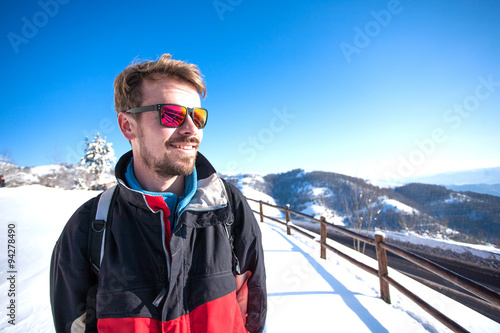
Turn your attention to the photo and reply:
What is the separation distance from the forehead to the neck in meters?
0.46

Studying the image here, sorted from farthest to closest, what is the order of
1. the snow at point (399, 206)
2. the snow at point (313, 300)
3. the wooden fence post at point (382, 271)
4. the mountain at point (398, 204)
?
the snow at point (399, 206) → the mountain at point (398, 204) → the wooden fence post at point (382, 271) → the snow at point (313, 300)

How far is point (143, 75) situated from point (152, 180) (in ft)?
2.45

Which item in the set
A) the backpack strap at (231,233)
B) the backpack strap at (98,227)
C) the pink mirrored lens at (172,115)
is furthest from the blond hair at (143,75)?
the backpack strap at (231,233)

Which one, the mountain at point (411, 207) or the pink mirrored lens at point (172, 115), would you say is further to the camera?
the mountain at point (411, 207)

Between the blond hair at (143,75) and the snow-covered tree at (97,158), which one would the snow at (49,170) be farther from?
the blond hair at (143,75)

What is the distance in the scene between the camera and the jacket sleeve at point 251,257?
139 centimetres

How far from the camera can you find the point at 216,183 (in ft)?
4.60

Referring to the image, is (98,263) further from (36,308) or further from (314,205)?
(314,205)

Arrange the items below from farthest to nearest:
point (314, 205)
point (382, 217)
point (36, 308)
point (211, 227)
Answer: point (314, 205)
point (382, 217)
point (36, 308)
point (211, 227)

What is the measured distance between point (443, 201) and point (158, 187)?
8383cm

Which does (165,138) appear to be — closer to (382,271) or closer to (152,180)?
(152,180)

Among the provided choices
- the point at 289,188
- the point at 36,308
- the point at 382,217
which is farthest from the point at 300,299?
the point at 289,188

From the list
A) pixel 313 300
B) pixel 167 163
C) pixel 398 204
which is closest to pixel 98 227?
pixel 167 163

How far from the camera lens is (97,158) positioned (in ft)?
98.3
